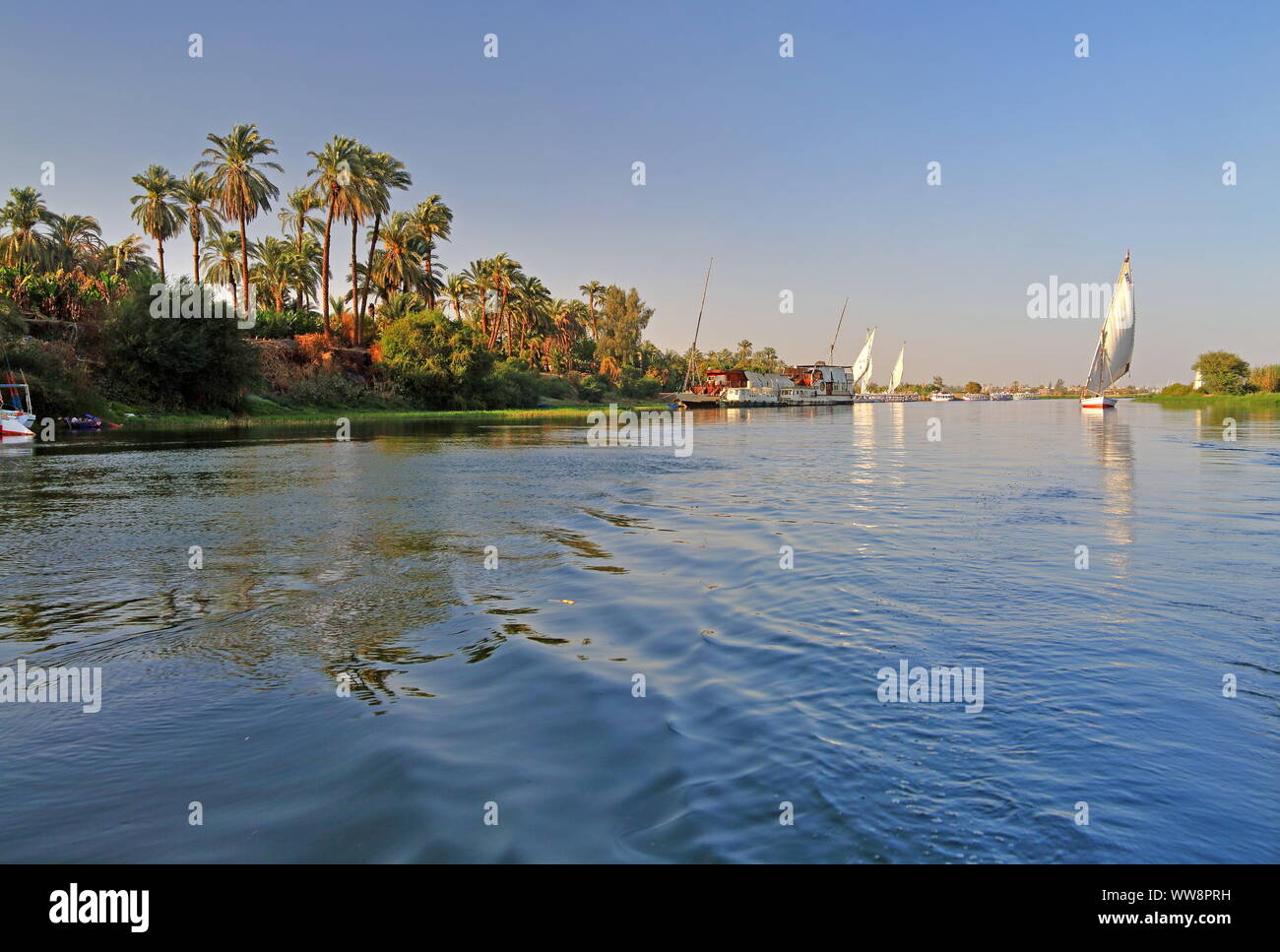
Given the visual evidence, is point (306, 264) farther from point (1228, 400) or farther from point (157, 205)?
point (1228, 400)

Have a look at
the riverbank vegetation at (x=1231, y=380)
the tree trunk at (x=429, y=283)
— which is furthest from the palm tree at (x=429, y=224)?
the riverbank vegetation at (x=1231, y=380)

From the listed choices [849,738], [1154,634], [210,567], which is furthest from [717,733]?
[210,567]

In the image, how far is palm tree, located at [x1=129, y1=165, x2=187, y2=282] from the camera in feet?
246

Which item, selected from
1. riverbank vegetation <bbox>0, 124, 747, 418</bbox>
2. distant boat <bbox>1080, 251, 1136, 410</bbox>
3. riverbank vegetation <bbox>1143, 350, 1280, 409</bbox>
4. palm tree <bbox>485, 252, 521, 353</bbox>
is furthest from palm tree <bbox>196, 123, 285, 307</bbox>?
riverbank vegetation <bbox>1143, 350, 1280, 409</bbox>

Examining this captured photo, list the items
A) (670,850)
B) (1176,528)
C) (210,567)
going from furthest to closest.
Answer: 1. (1176,528)
2. (210,567)
3. (670,850)

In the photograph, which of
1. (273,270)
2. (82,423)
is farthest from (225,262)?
(82,423)

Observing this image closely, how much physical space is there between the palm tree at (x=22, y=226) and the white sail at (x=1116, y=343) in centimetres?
10636

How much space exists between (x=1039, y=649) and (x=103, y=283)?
3095 inches

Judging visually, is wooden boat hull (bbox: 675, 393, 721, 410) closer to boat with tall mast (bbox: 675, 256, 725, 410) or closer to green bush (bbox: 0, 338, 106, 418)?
boat with tall mast (bbox: 675, 256, 725, 410)

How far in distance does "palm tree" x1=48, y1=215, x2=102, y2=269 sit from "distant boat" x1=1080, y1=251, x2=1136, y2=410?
4037 inches

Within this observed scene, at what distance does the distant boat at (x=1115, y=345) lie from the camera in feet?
266

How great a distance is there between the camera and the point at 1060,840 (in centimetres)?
426

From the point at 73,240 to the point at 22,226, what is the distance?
55.6 ft

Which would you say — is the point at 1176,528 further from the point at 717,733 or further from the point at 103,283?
the point at 103,283
